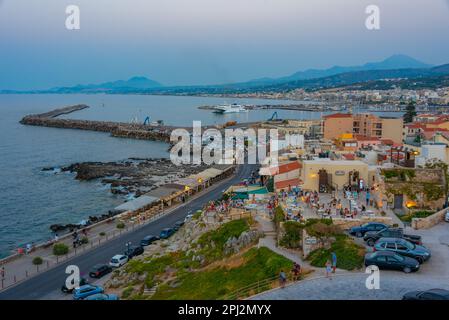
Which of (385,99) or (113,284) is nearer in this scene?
(113,284)

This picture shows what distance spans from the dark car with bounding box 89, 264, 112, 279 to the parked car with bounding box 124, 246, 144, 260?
1.09m

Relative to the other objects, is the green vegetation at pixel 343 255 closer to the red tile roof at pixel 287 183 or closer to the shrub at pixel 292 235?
the shrub at pixel 292 235

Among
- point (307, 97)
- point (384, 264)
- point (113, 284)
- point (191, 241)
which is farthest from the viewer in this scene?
point (307, 97)

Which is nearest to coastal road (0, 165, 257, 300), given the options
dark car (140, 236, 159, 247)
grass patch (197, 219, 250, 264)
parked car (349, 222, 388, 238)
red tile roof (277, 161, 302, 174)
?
dark car (140, 236, 159, 247)

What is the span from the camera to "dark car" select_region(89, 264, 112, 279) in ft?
42.0

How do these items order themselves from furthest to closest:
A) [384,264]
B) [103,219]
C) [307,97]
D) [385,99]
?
1. [307,97]
2. [385,99]
3. [103,219]
4. [384,264]

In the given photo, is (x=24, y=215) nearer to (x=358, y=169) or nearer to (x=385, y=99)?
(x=358, y=169)

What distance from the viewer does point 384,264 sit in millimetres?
7742

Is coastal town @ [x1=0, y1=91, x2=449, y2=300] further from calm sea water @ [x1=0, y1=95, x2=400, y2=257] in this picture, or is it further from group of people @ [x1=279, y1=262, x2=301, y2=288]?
calm sea water @ [x1=0, y1=95, x2=400, y2=257]

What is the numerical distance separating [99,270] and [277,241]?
18.4ft

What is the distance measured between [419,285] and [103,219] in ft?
51.8

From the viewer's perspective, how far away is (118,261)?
13.6 m

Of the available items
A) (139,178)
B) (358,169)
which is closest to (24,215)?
(139,178)
